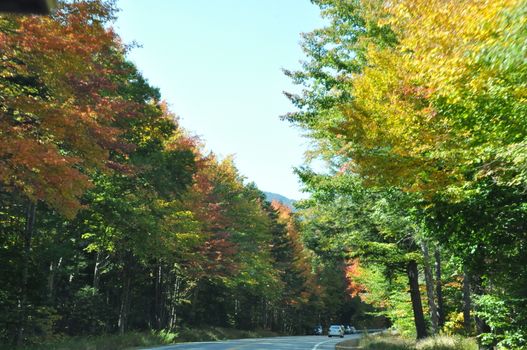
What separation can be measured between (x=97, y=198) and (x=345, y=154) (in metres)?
12.4

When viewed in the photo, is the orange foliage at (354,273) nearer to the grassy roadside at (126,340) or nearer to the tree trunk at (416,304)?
the tree trunk at (416,304)

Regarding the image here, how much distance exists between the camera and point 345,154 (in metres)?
11.4

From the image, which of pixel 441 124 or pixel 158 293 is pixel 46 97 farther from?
pixel 158 293

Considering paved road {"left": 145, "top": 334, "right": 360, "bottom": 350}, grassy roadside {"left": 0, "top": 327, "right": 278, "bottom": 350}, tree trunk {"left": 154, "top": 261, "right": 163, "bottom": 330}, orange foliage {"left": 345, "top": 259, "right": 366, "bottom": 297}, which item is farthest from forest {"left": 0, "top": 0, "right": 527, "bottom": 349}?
orange foliage {"left": 345, "top": 259, "right": 366, "bottom": 297}

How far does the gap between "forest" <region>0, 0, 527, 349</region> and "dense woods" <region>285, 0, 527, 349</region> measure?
4cm

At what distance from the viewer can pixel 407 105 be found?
9.30m

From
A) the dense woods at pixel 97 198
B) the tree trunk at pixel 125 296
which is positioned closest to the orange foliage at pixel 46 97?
the dense woods at pixel 97 198

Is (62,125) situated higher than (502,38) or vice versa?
(62,125)

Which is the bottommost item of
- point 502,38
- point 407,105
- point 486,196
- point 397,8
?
point 486,196

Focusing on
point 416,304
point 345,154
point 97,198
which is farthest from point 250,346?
point 345,154

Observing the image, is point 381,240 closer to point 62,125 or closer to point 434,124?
point 434,124

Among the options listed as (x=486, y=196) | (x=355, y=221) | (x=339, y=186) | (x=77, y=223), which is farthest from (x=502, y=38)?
(x=77, y=223)

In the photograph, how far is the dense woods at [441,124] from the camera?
6.41m

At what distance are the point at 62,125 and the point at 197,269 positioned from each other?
24974 millimetres
